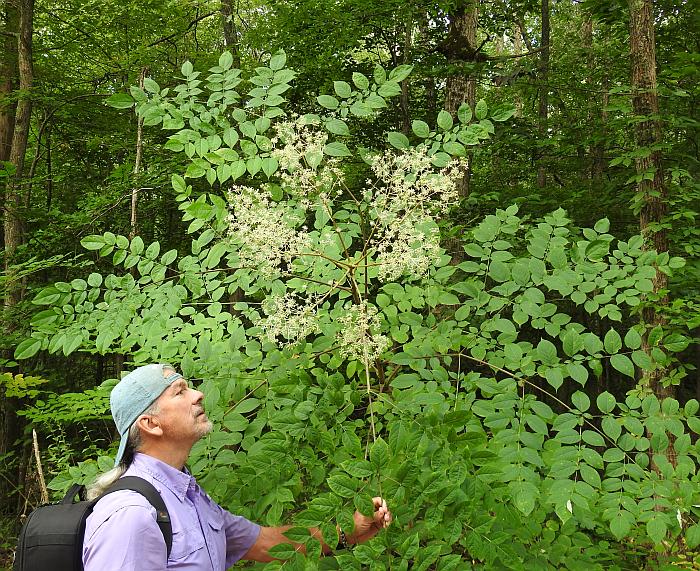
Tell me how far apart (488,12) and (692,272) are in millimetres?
5442

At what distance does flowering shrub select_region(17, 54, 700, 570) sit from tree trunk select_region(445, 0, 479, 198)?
17.4ft

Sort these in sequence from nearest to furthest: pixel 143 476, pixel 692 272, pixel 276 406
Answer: pixel 143 476 → pixel 276 406 → pixel 692 272

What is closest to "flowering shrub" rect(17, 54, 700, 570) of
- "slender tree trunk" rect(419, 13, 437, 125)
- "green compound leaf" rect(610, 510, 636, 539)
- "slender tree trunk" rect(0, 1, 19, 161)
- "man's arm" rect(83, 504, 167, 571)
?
"green compound leaf" rect(610, 510, 636, 539)

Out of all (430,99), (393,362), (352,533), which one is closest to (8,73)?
(430,99)

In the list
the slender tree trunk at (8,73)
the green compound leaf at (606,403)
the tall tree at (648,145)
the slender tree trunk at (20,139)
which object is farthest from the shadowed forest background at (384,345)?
the slender tree trunk at (8,73)

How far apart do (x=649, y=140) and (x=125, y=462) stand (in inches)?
233

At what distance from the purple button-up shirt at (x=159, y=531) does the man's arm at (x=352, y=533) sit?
0.05m

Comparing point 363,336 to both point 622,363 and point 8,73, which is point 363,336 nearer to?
point 622,363

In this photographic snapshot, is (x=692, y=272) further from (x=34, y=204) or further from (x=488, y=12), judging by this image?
(x=34, y=204)

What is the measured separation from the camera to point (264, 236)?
2223mm

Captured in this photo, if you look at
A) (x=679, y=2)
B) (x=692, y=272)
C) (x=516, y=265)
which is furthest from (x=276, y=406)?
(x=679, y=2)

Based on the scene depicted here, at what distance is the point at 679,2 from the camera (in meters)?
7.21

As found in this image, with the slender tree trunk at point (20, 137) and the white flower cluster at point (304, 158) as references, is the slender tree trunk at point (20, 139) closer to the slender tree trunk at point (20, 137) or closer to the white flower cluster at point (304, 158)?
the slender tree trunk at point (20, 137)

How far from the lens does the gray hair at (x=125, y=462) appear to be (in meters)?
2.02
